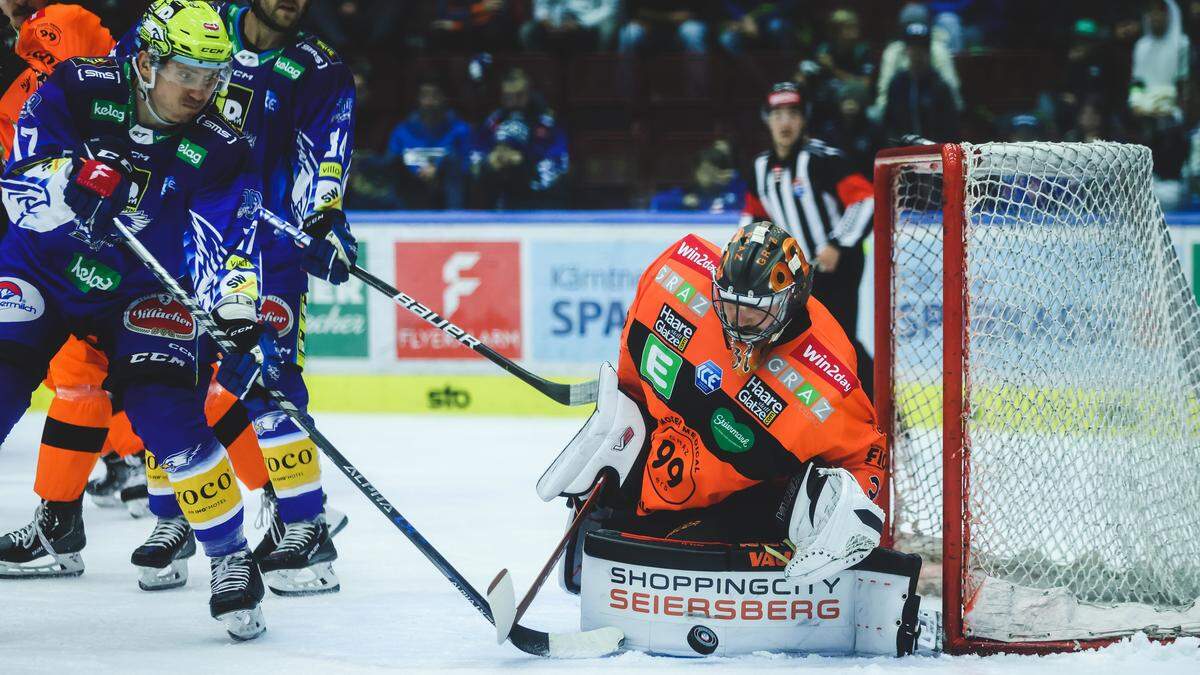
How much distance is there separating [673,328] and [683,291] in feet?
0.29

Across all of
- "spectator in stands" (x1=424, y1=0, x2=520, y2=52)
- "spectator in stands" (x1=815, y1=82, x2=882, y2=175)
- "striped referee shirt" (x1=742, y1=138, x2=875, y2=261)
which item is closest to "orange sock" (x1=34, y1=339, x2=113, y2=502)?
"striped referee shirt" (x1=742, y1=138, x2=875, y2=261)

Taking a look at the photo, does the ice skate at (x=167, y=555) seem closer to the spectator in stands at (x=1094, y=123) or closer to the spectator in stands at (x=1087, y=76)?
the spectator in stands at (x=1094, y=123)

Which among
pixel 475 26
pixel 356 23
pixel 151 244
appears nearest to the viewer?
pixel 151 244

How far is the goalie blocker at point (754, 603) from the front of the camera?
2.81 metres

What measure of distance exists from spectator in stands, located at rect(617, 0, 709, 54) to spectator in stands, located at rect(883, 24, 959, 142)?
1214 mm

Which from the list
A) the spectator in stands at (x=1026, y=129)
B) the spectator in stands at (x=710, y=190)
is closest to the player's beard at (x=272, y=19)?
the spectator in stands at (x=710, y=190)

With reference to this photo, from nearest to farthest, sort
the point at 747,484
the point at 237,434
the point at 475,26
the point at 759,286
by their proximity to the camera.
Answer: the point at 759,286 < the point at 747,484 < the point at 237,434 < the point at 475,26

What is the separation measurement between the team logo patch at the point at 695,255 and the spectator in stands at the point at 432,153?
3428 millimetres

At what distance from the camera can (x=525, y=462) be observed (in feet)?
17.0

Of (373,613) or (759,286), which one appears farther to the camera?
(373,613)

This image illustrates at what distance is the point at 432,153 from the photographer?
22.0ft

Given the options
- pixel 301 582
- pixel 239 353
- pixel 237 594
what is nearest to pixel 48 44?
pixel 239 353

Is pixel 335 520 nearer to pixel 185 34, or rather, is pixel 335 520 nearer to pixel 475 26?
pixel 185 34

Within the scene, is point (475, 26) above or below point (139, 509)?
above
